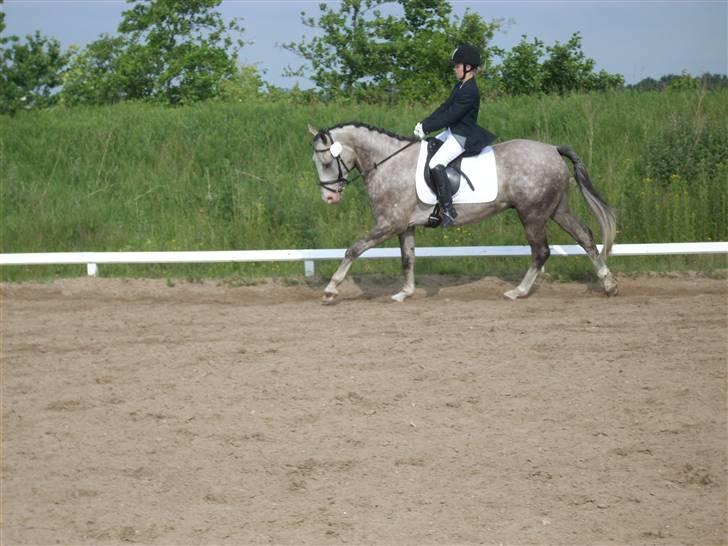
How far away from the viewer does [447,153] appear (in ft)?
33.6

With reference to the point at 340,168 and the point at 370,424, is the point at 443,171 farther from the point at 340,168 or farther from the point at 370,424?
the point at 370,424

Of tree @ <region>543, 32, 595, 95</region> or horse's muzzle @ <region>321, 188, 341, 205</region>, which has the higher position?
tree @ <region>543, 32, 595, 95</region>

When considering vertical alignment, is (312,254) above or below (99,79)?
below

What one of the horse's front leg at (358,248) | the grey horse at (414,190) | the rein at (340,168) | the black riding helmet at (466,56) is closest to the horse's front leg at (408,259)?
the grey horse at (414,190)

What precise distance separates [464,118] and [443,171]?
58cm

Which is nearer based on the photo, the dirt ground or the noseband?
the dirt ground

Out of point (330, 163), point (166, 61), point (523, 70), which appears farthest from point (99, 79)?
point (330, 163)

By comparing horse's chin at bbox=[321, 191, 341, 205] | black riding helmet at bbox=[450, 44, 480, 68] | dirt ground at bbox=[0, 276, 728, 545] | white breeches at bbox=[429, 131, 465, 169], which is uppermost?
black riding helmet at bbox=[450, 44, 480, 68]

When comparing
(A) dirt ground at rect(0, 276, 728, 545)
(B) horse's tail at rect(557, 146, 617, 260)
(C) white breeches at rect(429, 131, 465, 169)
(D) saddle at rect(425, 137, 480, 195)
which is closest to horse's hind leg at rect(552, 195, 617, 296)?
(B) horse's tail at rect(557, 146, 617, 260)

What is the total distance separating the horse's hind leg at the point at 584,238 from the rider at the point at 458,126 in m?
1.08

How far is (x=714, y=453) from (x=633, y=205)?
7642mm

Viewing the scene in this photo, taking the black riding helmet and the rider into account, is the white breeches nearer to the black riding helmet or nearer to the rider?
the rider

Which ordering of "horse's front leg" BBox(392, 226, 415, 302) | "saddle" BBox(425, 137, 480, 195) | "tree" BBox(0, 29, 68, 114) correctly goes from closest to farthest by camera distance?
"saddle" BBox(425, 137, 480, 195) → "horse's front leg" BBox(392, 226, 415, 302) → "tree" BBox(0, 29, 68, 114)

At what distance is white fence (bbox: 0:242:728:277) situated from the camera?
11.5 m
